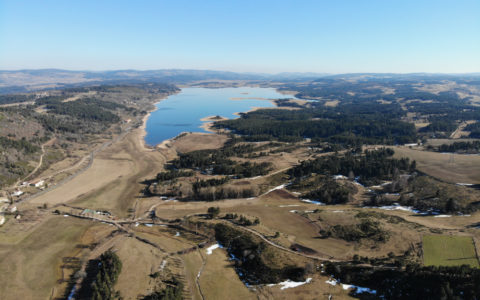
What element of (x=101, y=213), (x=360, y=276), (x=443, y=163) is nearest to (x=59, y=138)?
(x=101, y=213)

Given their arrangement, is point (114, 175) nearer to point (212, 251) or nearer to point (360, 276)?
point (212, 251)

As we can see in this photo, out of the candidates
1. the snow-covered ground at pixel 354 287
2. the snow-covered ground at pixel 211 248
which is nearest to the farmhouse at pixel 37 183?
the snow-covered ground at pixel 211 248

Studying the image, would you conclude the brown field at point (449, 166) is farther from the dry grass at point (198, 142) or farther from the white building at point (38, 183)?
the white building at point (38, 183)

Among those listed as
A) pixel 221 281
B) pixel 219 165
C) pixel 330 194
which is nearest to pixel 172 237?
pixel 221 281

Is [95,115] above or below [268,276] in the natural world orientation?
above

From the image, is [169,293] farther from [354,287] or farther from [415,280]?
[415,280]

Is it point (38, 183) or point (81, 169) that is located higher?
point (81, 169)
